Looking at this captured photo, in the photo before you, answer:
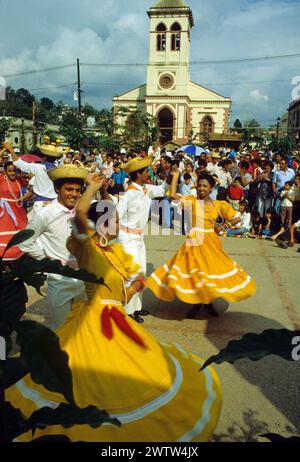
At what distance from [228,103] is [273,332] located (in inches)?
2219

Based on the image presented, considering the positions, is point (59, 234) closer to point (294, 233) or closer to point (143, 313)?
point (143, 313)

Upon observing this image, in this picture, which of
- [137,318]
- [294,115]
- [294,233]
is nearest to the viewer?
[137,318]

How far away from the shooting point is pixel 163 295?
4688 millimetres

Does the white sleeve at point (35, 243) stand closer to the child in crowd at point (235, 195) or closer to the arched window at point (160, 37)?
the child in crowd at point (235, 195)

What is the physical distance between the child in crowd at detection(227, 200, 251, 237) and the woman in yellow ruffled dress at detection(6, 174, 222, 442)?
7012 millimetres

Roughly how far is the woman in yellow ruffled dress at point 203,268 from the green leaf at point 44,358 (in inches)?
138

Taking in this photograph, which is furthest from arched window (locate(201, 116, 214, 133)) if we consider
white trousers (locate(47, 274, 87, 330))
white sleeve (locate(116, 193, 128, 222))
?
white trousers (locate(47, 274, 87, 330))

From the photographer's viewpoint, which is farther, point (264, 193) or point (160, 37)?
point (160, 37)

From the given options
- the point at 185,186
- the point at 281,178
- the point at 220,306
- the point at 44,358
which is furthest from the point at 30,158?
the point at 44,358

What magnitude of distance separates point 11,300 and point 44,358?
20cm

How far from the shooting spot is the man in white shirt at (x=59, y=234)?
3100 millimetres

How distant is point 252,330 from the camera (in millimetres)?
4426

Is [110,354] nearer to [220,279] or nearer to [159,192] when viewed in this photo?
[220,279]
